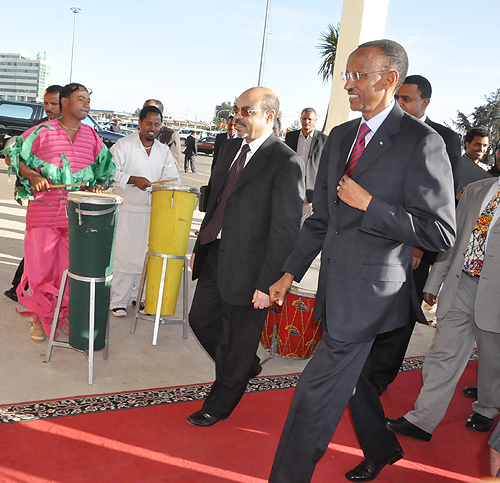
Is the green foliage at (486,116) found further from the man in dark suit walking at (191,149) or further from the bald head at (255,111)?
the bald head at (255,111)

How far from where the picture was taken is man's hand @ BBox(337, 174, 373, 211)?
2072 millimetres

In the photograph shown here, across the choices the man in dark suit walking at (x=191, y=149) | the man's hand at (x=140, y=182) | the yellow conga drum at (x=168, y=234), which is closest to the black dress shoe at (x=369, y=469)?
the yellow conga drum at (x=168, y=234)

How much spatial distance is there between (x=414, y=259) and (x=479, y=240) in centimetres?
41

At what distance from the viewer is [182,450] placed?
9.14 ft

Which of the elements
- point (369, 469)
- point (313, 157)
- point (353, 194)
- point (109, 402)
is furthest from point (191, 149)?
point (353, 194)

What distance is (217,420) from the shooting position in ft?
10.2

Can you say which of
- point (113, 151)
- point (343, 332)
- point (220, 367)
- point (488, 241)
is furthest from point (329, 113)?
point (343, 332)

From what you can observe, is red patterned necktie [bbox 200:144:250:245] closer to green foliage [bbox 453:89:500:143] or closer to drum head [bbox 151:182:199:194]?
drum head [bbox 151:182:199:194]

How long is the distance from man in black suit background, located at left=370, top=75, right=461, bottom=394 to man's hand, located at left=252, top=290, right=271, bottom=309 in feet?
2.56

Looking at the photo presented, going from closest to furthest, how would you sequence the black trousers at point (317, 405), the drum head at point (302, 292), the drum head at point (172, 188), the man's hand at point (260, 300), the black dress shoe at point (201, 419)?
the black trousers at point (317, 405), the man's hand at point (260, 300), the black dress shoe at point (201, 419), the drum head at point (302, 292), the drum head at point (172, 188)

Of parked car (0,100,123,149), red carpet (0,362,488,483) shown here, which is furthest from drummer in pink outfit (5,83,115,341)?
parked car (0,100,123,149)

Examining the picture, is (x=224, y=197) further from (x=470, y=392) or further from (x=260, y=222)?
(x=470, y=392)

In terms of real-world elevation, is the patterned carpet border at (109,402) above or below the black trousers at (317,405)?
below

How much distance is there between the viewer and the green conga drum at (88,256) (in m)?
3.44
